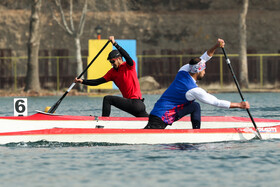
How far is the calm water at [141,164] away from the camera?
32.6 ft

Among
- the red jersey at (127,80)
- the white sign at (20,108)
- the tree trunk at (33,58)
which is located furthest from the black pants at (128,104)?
the tree trunk at (33,58)

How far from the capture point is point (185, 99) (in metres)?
13.1

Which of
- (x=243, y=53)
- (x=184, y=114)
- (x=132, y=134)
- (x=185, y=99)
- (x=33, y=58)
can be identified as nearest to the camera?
(x=185, y=99)

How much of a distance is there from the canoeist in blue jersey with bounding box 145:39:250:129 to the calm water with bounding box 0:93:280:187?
51 centimetres

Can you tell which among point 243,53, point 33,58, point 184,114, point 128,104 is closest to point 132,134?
point 184,114

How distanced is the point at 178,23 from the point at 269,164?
4156 centimetres

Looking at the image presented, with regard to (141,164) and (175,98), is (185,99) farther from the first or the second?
(141,164)

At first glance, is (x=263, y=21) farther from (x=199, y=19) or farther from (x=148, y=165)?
(x=148, y=165)

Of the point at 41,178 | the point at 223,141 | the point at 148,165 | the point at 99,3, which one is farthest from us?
the point at 99,3

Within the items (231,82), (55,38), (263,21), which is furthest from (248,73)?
(55,38)

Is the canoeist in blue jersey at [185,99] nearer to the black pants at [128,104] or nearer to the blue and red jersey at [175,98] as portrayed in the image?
the blue and red jersey at [175,98]

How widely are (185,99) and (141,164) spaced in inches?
79.2

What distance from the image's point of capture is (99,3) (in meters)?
54.7

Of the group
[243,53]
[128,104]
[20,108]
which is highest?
[243,53]
